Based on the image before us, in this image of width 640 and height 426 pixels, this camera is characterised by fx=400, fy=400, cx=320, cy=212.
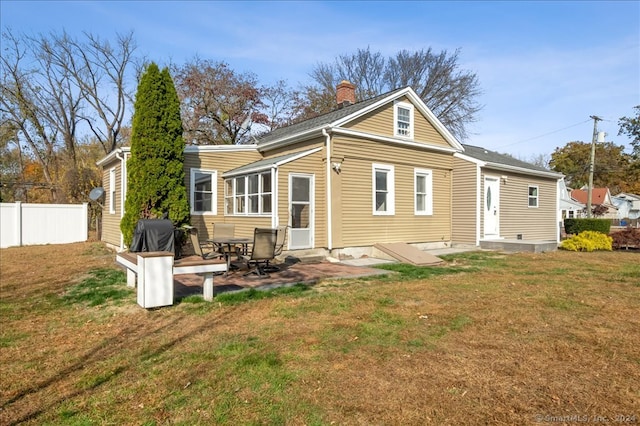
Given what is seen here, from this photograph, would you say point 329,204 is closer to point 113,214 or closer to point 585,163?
point 113,214

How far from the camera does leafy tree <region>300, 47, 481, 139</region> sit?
3158 cm

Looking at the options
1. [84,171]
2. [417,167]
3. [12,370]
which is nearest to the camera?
[12,370]

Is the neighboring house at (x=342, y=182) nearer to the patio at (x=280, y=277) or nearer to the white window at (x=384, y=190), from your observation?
the white window at (x=384, y=190)

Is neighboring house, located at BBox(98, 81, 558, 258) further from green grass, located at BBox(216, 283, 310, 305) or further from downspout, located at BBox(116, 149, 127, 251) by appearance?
green grass, located at BBox(216, 283, 310, 305)

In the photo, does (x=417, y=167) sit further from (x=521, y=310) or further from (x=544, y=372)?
(x=544, y=372)

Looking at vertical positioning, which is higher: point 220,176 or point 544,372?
point 220,176

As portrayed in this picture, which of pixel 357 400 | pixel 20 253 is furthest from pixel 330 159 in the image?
pixel 20 253

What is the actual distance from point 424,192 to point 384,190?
2.08 m

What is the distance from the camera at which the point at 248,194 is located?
12.2m

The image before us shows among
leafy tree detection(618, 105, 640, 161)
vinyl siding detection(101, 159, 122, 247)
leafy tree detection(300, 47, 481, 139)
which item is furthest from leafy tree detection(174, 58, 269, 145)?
leafy tree detection(618, 105, 640, 161)

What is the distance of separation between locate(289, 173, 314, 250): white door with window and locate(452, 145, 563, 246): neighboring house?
675cm

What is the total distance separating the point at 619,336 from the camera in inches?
181

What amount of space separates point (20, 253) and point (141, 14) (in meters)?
9.27

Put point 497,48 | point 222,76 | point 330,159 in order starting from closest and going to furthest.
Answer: point 330,159 < point 497,48 < point 222,76
